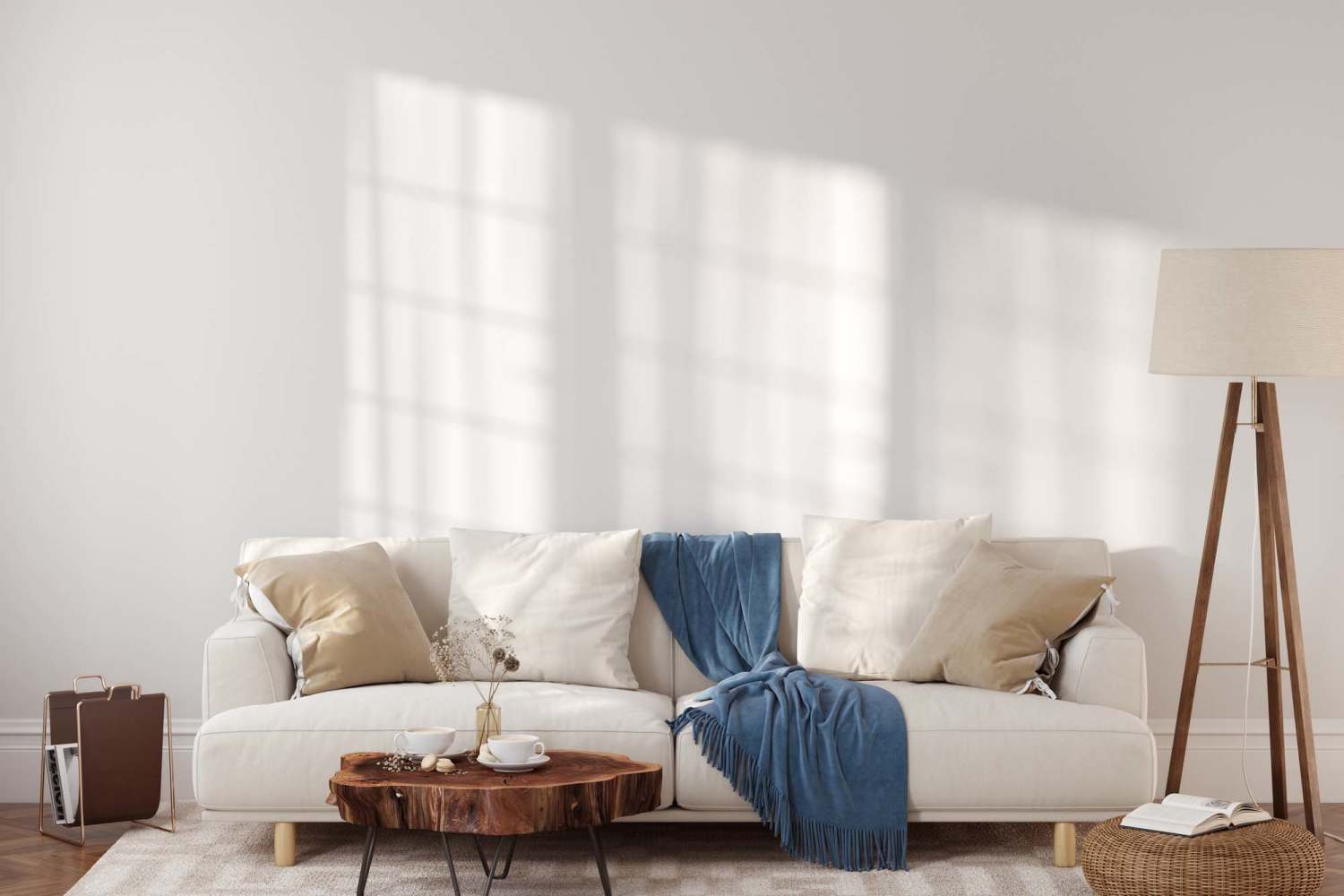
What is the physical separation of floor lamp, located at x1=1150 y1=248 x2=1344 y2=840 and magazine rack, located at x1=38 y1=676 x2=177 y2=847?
3.18m

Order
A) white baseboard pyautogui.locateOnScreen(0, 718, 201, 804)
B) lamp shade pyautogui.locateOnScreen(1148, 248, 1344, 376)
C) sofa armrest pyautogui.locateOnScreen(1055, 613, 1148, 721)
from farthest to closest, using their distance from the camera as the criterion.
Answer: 1. white baseboard pyautogui.locateOnScreen(0, 718, 201, 804)
2. lamp shade pyautogui.locateOnScreen(1148, 248, 1344, 376)
3. sofa armrest pyautogui.locateOnScreen(1055, 613, 1148, 721)

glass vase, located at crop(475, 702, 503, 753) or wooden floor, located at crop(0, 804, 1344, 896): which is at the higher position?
glass vase, located at crop(475, 702, 503, 753)

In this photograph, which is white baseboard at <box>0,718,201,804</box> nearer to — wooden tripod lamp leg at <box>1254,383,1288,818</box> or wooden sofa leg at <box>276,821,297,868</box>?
wooden sofa leg at <box>276,821,297,868</box>

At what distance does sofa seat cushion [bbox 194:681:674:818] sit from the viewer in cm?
381

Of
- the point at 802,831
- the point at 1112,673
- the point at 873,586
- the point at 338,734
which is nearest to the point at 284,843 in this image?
the point at 338,734

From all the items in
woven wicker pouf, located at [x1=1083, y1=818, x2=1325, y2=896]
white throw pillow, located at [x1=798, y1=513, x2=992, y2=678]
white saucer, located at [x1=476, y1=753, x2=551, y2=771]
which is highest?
white throw pillow, located at [x1=798, y1=513, x2=992, y2=678]

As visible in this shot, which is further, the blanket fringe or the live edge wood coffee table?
the blanket fringe

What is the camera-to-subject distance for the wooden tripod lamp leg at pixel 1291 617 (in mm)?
4191

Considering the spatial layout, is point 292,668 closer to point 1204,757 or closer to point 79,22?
point 79,22

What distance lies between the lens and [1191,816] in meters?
3.44

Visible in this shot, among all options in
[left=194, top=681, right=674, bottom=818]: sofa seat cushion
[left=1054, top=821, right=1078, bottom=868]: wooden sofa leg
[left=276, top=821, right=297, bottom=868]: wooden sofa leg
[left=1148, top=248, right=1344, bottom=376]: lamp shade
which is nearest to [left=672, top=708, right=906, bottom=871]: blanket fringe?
[left=194, top=681, right=674, bottom=818]: sofa seat cushion

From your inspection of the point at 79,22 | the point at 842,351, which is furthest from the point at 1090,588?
the point at 79,22

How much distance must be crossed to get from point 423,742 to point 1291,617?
2.64 meters

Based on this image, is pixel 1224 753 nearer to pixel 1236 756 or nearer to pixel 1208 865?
pixel 1236 756
